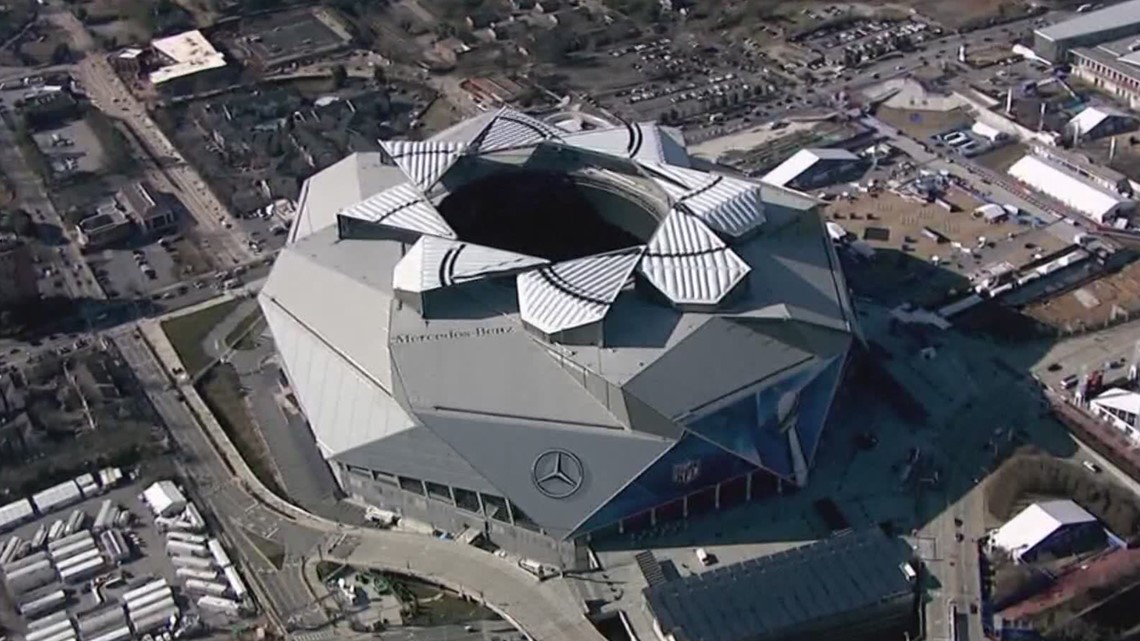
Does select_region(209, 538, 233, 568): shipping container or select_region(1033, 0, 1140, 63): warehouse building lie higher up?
select_region(1033, 0, 1140, 63): warehouse building

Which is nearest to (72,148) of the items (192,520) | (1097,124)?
(192,520)

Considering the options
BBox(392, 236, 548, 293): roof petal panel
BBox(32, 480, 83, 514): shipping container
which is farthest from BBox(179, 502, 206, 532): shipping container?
BBox(392, 236, 548, 293): roof petal panel

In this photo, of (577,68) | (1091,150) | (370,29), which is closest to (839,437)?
(1091,150)

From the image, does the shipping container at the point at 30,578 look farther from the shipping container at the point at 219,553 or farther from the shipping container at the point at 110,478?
the shipping container at the point at 219,553

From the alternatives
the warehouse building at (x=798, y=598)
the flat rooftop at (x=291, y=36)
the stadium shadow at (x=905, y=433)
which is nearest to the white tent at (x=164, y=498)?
the stadium shadow at (x=905, y=433)

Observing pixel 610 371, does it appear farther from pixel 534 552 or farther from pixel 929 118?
pixel 929 118

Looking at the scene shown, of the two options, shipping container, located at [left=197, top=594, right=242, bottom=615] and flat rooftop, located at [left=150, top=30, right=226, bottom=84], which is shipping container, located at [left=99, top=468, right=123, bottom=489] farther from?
flat rooftop, located at [left=150, top=30, right=226, bottom=84]

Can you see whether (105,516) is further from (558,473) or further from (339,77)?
(339,77)
